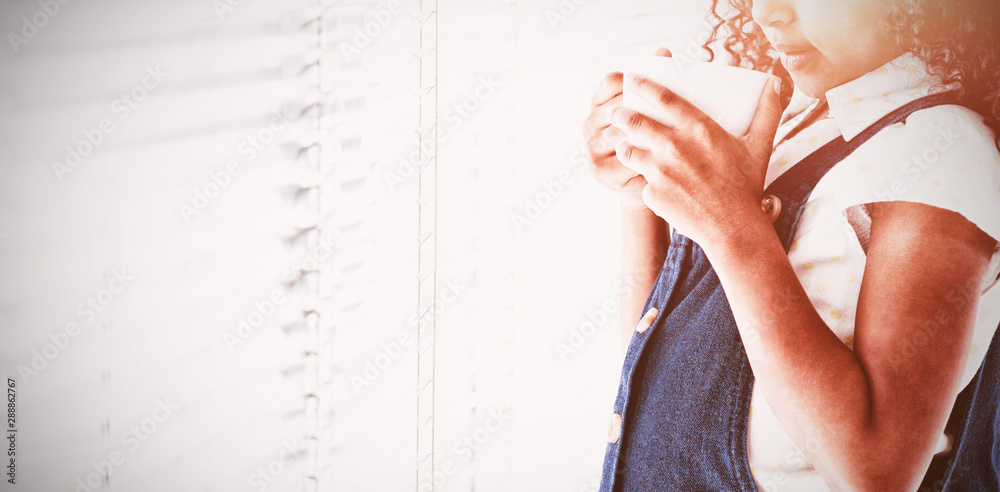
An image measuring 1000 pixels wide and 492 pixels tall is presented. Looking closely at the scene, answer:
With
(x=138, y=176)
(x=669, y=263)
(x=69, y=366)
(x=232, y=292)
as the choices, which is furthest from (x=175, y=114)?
(x=669, y=263)

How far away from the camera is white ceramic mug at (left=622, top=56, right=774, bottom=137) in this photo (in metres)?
0.75

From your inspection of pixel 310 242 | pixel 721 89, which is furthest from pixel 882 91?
pixel 310 242

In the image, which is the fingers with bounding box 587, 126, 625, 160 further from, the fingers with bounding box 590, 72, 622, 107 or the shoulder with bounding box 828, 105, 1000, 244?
the shoulder with bounding box 828, 105, 1000, 244

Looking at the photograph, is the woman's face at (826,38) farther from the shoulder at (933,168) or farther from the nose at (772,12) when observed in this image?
the shoulder at (933,168)

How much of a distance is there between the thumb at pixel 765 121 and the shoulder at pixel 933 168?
91 millimetres

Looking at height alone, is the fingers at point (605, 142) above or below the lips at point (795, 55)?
below

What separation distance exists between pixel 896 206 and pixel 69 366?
1.50 metres

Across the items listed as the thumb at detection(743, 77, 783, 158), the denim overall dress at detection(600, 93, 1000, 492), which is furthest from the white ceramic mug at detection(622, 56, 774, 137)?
the denim overall dress at detection(600, 93, 1000, 492)

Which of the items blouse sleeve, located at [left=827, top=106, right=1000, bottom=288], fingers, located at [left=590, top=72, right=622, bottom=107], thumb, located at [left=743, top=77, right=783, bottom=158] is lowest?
blouse sleeve, located at [left=827, top=106, right=1000, bottom=288]

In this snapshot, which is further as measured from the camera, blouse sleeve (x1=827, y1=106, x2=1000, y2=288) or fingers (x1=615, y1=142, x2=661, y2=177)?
fingers (x1=615, y1=142, x2=661, y2=177)

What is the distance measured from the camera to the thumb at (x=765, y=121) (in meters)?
0.75

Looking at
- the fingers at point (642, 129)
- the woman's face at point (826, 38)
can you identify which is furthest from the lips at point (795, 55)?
the fingers at point (642, 129)

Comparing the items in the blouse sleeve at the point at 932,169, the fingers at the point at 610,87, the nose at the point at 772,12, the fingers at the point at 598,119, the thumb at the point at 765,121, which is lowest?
the blouse sleeve at the point at 932,169

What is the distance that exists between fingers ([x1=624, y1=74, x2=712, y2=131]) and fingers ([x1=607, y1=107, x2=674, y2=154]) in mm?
20
